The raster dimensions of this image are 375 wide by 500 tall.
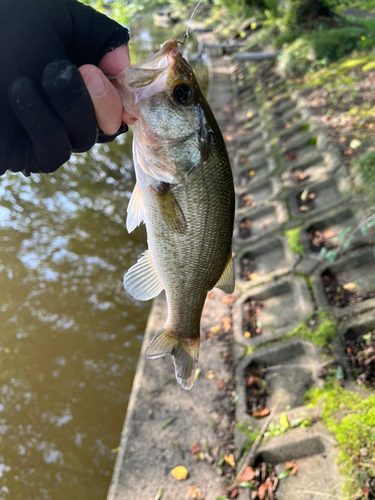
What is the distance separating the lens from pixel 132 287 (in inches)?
82.6

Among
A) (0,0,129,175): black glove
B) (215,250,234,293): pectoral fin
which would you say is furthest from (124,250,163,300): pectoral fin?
(0,0,129,175): black glove

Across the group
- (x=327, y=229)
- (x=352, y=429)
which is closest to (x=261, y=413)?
(x=352, y=429)

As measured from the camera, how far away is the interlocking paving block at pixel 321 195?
4.22 metres

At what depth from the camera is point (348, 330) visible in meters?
3.06

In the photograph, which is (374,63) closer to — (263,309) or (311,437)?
(263,309)

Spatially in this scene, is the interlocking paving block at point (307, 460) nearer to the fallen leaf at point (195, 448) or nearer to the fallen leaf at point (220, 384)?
the fallen leaf at point (195, 448)

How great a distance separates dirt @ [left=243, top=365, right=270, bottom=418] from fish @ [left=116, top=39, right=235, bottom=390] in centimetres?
156

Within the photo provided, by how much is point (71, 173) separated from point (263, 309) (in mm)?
5283

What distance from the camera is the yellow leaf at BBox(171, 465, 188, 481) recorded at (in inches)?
107

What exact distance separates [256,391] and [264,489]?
2.56 feet

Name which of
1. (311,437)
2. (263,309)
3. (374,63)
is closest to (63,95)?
(311,437)

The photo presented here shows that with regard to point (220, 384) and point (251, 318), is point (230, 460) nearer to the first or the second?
point (220, 384)

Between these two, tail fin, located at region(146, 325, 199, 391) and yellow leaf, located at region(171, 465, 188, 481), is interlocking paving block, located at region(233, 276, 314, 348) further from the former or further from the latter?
tail fin, located at region(146, 325, 199, 391)

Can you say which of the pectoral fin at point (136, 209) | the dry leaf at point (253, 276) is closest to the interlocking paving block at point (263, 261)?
the dry leaf at point (253, 276)
